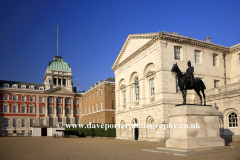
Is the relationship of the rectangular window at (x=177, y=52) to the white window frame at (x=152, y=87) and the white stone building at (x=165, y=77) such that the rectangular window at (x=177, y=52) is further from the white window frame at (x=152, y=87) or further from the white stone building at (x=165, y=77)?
the white window frame at (x=152, y=87)

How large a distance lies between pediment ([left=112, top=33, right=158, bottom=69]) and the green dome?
1997 inches

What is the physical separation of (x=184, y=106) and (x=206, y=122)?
5.57 ft

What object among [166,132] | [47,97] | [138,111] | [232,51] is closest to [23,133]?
[47,97]

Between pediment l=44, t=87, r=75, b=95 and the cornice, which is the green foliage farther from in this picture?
pediment l=44, t=87, r=75, b=95

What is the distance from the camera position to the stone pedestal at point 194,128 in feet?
46.0

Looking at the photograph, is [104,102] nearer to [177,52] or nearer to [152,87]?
[152,87]

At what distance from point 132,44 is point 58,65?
56.5 metres

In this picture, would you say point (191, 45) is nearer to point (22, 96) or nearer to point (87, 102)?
point (87, 102)

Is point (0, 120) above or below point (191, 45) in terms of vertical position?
below

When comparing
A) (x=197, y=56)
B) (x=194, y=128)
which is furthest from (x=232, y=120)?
(x=194, y=128)

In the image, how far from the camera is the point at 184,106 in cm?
1456

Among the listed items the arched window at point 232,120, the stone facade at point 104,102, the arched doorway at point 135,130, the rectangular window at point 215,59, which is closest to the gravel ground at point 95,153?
the arched window at point 232,120

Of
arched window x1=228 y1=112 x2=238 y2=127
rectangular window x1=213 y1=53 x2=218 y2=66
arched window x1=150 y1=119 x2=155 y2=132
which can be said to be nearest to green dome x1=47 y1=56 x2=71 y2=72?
arched window x1=150 y1=119 x2=155 y2=132

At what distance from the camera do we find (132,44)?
106 feet
